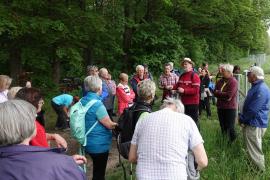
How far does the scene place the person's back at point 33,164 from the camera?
93.3 inches

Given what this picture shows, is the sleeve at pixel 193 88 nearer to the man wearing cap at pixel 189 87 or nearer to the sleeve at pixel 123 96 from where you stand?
the man wearing cap at pixel 189 87

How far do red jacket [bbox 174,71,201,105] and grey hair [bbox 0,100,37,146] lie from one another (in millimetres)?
5970

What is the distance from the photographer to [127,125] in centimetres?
497

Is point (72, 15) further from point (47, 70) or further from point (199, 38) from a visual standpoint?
point (199, 38)

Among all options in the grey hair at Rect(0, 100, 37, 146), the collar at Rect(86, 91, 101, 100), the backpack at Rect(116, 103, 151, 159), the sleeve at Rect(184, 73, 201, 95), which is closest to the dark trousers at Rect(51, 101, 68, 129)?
the sleeve at Rect(184, 73, 201, 95)

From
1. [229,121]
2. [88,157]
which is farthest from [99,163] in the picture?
[229,121]

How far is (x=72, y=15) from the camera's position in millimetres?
14648

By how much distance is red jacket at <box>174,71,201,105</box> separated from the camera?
8266 millimetres

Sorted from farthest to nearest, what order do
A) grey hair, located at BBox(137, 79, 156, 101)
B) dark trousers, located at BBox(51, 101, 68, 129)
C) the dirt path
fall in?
1. dark trousers, located at BBox(51, 101, 68, 129)
2. the dirt path
3. grey hair, located at BBox(137, 79, 156, 101)

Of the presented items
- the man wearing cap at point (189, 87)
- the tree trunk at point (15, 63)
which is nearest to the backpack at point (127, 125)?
the man wearing cap at point (189, 87)

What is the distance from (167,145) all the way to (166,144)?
0.01 meters

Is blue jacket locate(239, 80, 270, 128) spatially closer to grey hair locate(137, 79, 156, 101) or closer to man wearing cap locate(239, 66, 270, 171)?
man wearing cap locate(239, 66, 270, 171)

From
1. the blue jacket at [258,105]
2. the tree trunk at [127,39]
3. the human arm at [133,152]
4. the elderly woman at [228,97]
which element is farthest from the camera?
the tree trunk at [127,39]

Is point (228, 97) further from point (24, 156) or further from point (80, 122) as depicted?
point (24, 156)
